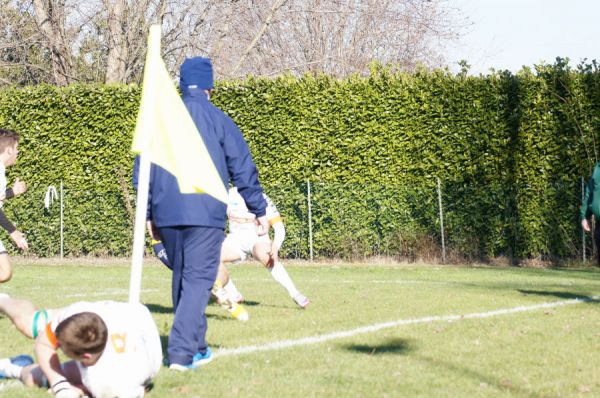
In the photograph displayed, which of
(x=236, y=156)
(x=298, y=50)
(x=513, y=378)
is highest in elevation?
(x=298, y=50)

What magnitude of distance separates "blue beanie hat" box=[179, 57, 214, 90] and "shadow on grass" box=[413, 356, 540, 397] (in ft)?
8.22

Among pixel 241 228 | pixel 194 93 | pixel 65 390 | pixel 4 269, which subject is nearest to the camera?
pixel 65 390

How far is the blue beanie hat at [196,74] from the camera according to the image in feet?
24.0

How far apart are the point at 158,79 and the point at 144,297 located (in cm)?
691

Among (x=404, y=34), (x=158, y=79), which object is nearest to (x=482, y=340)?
(x=158, y=79)

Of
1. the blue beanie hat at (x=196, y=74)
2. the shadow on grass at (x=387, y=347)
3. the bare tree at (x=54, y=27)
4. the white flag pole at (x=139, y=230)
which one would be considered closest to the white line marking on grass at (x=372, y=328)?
the shadow on grass at (x=387, y=347)

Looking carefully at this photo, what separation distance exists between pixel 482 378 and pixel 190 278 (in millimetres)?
2041

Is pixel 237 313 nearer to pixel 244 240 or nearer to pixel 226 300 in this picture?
pixel 226 300

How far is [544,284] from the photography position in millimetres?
14844

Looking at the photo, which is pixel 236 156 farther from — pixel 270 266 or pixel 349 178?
pixel 349 178

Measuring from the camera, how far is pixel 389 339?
839 cm

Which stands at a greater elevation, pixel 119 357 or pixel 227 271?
pixel 227 271

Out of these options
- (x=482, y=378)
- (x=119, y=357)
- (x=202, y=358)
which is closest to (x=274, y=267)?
(x=202, y=358)

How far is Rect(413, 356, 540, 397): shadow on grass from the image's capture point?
610cm
